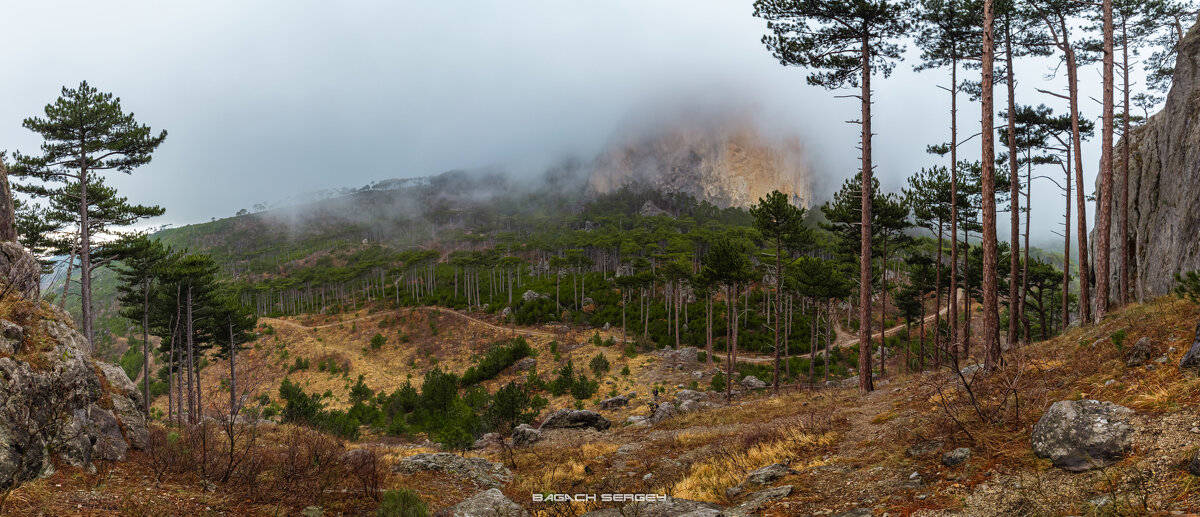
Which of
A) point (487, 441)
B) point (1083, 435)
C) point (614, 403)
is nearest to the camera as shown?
point (1083, 435)

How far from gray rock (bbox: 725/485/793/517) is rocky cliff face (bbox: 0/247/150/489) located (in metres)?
8.05

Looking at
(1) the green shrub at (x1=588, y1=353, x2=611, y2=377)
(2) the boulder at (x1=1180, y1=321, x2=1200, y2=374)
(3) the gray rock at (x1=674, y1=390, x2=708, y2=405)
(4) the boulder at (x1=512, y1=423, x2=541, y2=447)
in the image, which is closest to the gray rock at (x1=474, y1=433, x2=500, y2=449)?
(4) the boulder at (x1=512, y1=423, x2=541, y2=447)

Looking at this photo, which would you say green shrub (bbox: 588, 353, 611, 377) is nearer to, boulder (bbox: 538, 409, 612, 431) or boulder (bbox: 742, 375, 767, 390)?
boulder (bbox: 742, 375, 767, 390)

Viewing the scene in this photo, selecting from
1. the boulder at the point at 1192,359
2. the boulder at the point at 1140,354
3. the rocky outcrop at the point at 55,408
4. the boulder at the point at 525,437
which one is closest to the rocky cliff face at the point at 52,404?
the rocky outcrop at the point at 55,408

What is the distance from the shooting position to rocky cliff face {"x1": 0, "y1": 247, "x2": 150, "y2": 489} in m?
6.13

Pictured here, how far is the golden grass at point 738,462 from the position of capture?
6.72 metres

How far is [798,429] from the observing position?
29.8ft

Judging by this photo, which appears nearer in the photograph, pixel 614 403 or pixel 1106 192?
pixel 1106 192

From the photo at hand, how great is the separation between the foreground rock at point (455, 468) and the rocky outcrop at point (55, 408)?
4633 mm

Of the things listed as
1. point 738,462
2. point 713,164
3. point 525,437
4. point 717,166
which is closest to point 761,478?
point 738,462

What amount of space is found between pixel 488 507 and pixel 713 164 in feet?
568

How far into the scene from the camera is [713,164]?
170750 millimetres

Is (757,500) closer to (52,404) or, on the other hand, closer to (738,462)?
(738,462)

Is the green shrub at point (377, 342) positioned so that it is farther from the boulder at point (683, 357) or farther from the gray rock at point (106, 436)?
the gray rock at point (106, 436)
